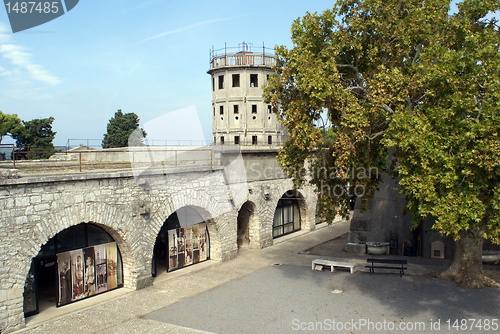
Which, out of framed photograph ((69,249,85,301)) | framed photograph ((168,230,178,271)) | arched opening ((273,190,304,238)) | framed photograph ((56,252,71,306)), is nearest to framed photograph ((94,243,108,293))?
framed photograph ((69,249,85,301))

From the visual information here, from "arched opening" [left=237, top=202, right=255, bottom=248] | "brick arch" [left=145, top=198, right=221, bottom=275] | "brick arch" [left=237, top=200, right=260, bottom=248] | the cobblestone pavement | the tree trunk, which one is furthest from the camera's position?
"arched opening" [left=237, top=202, right=255, bottom=248]

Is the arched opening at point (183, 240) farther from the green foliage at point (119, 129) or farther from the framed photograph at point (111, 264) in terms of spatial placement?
the green foliage at point (119, 129)

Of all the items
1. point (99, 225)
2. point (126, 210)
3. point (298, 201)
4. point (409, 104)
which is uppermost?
point (409, 104)

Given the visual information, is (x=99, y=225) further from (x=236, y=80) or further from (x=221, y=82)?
(x=221, y=82)

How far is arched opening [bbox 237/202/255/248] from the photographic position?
1973 cm

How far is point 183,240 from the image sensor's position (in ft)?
53.5

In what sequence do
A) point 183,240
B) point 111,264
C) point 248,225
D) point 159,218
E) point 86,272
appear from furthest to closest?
point 248,225 → point 183,240 → point 159,218 → point 111,264 → point 86,272

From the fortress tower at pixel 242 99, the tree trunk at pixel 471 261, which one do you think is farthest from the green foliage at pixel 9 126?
the tree trunk at pixel 471 261

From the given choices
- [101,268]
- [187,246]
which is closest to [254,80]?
[187,246]

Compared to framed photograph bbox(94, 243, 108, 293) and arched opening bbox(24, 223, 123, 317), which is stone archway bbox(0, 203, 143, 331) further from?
framed photograph bbox(94, 243, 108, 293)

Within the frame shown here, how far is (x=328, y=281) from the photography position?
563 inches

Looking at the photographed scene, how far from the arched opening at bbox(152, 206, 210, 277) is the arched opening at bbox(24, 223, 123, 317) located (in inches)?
82.9

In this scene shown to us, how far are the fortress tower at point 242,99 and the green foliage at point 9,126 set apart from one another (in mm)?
20974

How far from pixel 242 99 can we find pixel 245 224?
2381 centimetres
